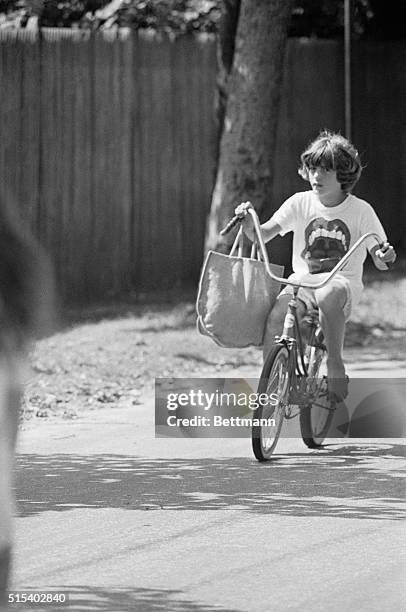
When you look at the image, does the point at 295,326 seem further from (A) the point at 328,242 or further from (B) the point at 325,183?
(B) the point at 325,183

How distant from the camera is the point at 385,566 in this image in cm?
598

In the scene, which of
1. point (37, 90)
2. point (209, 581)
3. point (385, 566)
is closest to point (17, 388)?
point (209, 581)

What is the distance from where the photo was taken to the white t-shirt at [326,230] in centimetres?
861

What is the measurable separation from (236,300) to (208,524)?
201 cm

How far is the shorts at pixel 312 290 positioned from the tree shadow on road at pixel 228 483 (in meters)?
0.84

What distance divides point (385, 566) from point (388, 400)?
15.7 ft

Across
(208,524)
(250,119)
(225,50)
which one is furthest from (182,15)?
(208,524)

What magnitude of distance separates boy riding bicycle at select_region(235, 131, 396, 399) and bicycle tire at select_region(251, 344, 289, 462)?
0.84ft

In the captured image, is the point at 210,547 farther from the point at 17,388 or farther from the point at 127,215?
the point at 127,215

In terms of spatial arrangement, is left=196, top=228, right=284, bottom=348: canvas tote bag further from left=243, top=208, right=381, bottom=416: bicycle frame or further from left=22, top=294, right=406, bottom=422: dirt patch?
left=22, top=294, right=406, bottom=422: dirt patch

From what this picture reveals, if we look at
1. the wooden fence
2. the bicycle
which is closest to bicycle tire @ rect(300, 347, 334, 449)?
the bicycle

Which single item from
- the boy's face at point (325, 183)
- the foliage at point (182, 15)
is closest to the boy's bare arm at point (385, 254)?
the boy's face at point (325, 183)

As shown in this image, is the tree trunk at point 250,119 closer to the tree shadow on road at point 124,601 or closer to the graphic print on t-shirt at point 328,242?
the graphic print on t-shirt at point 328,242

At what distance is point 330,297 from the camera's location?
8.52m
